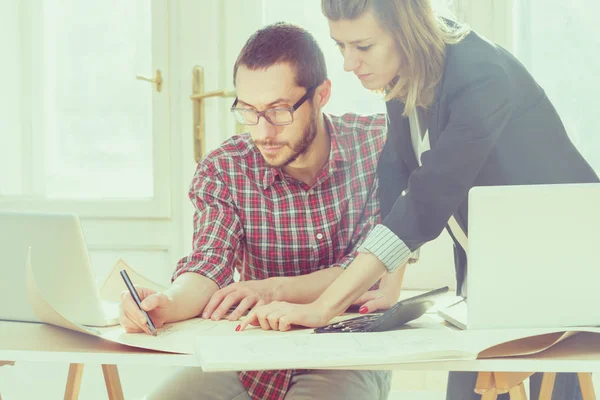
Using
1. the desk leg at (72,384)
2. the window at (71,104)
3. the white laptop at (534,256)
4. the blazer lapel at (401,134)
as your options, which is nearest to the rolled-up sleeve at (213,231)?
the desk leg at (72,384)

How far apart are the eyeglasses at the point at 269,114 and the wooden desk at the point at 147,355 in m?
0.53

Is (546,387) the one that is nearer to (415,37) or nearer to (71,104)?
(415,37)

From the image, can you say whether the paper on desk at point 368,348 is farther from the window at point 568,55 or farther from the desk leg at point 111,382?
the window at point 568,55

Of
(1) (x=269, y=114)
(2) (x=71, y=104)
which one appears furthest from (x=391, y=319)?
(2) (x=71, y=104)

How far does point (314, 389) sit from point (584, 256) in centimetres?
46

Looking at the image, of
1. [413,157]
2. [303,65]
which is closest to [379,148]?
[413,157]

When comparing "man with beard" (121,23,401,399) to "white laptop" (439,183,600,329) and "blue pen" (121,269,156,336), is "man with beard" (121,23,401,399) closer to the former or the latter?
"blue pen" (121,269,156,336)

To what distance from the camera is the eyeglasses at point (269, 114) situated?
4.49ft

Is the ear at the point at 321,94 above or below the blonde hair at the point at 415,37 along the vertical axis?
below

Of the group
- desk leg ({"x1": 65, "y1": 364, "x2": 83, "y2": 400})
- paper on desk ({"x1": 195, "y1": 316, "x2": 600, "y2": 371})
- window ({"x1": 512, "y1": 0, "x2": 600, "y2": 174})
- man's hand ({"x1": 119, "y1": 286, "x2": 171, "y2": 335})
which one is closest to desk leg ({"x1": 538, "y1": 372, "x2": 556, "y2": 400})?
paper on desk ({"x1": 195, "y1": 316, "x2": 600, "y2": 371})

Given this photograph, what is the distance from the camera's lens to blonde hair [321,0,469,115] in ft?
4.27

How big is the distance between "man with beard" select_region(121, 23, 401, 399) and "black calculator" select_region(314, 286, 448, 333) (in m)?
0.23

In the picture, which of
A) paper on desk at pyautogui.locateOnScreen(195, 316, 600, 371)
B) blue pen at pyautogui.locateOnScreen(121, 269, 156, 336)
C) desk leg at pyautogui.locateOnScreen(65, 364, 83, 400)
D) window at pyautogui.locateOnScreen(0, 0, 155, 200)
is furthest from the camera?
window at pyautogui.locateOnScreen(0, 0, 155, 200)

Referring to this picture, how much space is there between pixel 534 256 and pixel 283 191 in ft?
2.19
